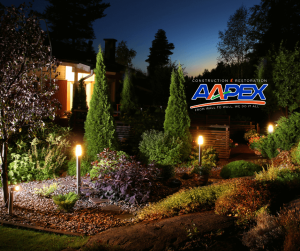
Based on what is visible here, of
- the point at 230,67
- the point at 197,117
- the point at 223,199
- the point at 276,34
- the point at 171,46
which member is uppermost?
the point at 171,46

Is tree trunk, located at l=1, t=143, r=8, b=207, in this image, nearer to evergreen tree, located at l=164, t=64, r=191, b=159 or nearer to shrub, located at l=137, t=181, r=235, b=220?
shrub, located at l=137, t=181, r=235, b=220

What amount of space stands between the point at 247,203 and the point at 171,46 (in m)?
43.2

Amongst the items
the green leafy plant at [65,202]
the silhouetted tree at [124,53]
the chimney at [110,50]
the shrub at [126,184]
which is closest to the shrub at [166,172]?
the shrub at [126,184]

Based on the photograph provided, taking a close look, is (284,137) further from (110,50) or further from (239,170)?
(110,50)

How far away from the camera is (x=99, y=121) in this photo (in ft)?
28.1

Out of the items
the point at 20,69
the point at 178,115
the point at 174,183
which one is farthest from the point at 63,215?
the point at 178,115

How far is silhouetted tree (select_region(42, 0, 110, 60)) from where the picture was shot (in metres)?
28.6

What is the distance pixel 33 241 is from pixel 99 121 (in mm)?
5106

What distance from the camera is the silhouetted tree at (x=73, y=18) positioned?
28609 millimetres

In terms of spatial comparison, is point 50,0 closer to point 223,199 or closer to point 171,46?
point 171,46

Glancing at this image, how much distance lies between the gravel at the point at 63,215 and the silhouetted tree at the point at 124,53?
3970 cm

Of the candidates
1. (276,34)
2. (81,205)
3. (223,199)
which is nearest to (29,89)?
(81,205)

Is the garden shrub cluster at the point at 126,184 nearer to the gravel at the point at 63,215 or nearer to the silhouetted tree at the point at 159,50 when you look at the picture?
the gravel at the point at 63,215

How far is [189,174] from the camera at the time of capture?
26.1 feet
